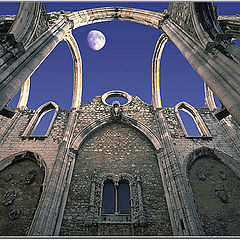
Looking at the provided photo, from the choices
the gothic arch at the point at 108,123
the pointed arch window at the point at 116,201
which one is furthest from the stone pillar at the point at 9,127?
the pointed arch window at the point at 116,201

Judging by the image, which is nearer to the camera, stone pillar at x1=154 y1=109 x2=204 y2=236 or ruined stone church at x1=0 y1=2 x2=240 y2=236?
ruined stone church at x1=0 y1=2 x2=240 y2=236

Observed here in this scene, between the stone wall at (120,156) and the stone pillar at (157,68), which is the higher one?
the stone pillar at (157,68)

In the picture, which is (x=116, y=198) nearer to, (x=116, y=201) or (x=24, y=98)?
(x=116, y=201)

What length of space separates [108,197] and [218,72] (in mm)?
5998

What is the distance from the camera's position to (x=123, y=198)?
738 centimetres

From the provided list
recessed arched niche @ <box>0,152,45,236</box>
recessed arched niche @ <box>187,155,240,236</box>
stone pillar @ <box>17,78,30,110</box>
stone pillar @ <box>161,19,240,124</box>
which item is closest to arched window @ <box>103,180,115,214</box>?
recessed arched niche @ <box>0,152,45,236</box>

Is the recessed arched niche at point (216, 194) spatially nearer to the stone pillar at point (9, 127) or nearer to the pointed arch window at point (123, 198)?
the pointed arch window at point (123, 198)

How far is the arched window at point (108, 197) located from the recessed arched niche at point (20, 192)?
8.24 feet

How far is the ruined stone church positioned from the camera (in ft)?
17.7

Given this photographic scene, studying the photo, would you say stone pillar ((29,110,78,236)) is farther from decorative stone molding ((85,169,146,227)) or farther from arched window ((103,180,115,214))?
arched window ((103,180,115,214))

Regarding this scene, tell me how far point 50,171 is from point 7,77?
4138mm

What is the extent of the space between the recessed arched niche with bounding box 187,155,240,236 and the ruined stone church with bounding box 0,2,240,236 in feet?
0.12

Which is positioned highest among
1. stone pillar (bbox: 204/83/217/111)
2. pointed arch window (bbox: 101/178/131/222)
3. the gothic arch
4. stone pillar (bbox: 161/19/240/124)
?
stone pillar (bbox: 204/83/217/111)

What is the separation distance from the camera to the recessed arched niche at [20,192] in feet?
20.5
